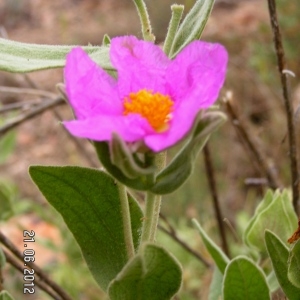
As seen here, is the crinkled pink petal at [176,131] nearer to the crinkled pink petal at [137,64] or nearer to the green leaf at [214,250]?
the crinkled pink petal at [137,64]

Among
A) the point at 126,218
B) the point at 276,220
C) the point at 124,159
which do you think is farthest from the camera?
the point at 276,220

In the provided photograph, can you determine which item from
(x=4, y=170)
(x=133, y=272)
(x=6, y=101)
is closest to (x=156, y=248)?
(x=133, y=272)

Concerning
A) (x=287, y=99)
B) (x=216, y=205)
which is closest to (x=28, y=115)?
(x=216, y=205)

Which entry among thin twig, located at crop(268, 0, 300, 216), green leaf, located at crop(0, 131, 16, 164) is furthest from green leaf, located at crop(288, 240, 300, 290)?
green leaf, located at crop(0, 131, 16, 164)

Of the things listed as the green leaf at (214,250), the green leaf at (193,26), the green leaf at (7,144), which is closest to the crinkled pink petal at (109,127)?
the green leaf at (193,26)

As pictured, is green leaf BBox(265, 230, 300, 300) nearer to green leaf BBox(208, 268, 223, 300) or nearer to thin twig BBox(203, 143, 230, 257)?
green leaf BBox(208, 268, 223, 300)

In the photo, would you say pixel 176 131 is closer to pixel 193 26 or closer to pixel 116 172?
pixel 116 172

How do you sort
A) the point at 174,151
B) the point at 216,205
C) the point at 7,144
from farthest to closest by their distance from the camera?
the point at 174,151
the point at 7,144
the point at 216,205
